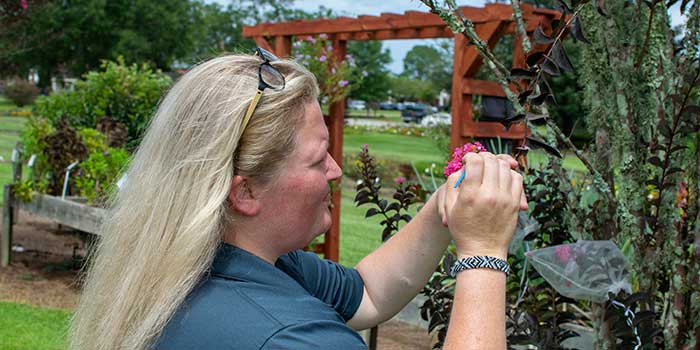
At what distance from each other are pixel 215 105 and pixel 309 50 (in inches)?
236

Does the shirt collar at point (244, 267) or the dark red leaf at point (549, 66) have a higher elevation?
the dark red leaf at point (549, 66)

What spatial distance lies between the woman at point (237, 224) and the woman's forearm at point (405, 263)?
0.32 metres

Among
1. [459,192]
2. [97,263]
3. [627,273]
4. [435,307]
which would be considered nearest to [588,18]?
[627,273]

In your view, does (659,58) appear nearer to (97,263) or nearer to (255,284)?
(255,284)

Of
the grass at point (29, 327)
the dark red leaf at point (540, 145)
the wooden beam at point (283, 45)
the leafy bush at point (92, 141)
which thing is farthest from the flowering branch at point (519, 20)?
the wooden beam at point (283, 45)

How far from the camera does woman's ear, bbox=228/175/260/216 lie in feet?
4.63

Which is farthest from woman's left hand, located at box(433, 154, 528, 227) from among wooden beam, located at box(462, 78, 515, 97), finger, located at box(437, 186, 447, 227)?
wooden beam, located at box(462, 78, 515, 97)

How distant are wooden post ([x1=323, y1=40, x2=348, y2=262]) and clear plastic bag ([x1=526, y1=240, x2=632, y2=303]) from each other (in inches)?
196

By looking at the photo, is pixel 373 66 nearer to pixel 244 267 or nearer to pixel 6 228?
pixel 6 228

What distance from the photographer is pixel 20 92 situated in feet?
130

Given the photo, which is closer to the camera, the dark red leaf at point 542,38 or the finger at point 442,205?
the finger at point 442,205

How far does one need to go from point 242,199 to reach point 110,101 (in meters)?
6.84

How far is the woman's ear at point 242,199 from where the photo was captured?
4.63 ft

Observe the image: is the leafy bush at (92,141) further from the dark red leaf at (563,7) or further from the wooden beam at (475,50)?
the dark red leaf at (563,7)
